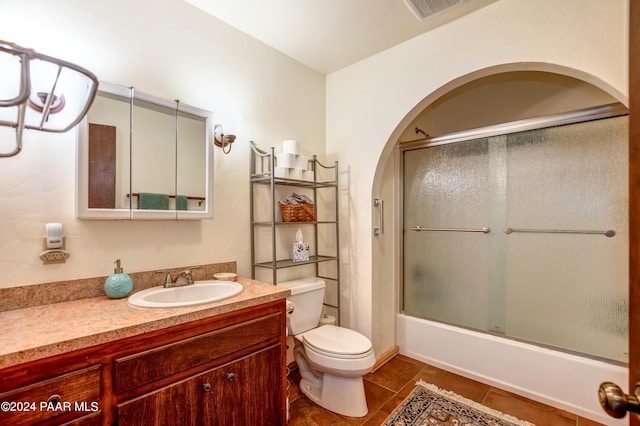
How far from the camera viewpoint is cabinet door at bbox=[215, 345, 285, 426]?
1.32m

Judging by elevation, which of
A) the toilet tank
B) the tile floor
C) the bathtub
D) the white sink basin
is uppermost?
the white sink basin

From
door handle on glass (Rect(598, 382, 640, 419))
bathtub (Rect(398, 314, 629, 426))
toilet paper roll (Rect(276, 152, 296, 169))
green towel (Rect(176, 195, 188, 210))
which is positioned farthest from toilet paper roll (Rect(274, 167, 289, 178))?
door handle on glass (Rect(598, 382, 640, 419))

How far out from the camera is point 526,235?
2143 millimetres

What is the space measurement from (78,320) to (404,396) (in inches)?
75.0

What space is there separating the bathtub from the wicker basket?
1.28 meters

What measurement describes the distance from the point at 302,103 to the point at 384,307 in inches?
71.8

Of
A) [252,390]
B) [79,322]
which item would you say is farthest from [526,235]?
[79,322]

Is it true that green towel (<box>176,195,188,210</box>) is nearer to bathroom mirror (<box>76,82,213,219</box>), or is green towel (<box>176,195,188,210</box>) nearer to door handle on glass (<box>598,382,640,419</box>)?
bathroom mirror (<box>76,82,213,219</box>)

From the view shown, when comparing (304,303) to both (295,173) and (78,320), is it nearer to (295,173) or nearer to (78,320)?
(295,173)

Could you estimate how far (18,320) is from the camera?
1.11m

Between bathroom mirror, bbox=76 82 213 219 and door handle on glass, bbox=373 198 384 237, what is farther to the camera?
door handle on glass, bbox=373 198 384 237

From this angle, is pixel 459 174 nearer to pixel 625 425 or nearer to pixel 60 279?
pixel 625 425

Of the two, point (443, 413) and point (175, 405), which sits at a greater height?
point (175, 405)

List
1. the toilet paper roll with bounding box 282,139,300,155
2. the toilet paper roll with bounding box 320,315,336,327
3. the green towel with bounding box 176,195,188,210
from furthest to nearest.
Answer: the toilet paper roll with bounding box 320,315,336,327 → the toilet paper roll with bounding box 282,139,300,155 → the green towel with bounding box 176,195,188,210
